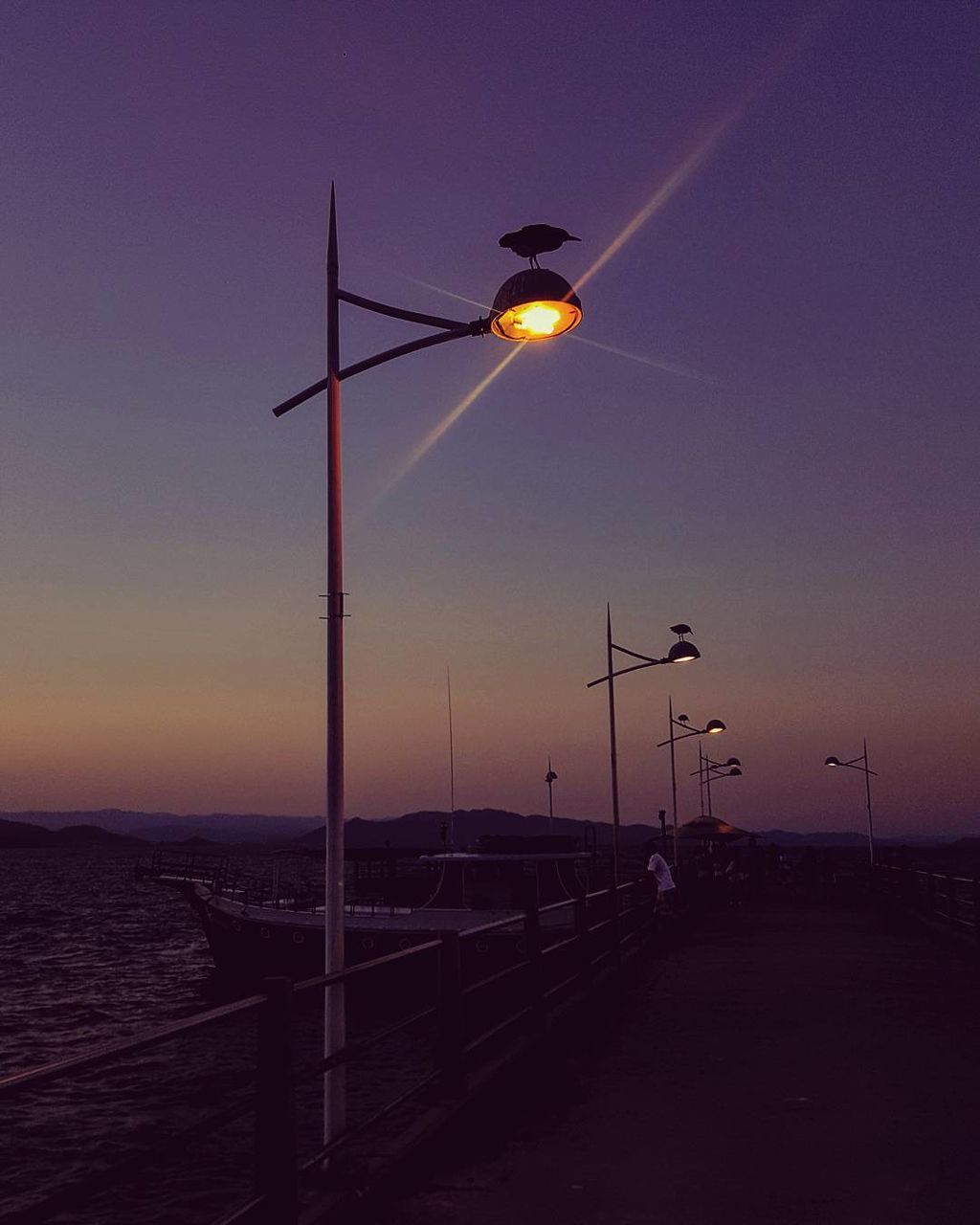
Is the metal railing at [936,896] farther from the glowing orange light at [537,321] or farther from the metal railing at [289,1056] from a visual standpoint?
the glowing orange light at [537,321]

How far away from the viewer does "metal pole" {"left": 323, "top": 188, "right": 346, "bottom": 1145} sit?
7219 millimetres

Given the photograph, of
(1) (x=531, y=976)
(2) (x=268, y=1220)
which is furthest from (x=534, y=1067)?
(2) (x=268, y=1220)

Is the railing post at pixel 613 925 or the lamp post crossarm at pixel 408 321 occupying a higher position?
the lamp post crossarm at pixel 408 321

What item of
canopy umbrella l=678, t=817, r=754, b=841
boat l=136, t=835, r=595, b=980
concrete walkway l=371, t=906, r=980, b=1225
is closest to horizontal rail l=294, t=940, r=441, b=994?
concrete walkway l=371, t=906, r=980, b=1225

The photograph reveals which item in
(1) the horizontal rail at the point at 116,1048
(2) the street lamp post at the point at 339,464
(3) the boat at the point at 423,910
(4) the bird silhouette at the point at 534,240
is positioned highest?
(4) the bird silhouette at the point at 534,240

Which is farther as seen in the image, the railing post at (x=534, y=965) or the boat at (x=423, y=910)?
the boat at (x=423, y=910)

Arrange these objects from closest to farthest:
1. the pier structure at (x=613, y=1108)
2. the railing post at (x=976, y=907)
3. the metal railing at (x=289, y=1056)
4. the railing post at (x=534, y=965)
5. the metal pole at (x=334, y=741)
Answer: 1. the metal railing at (x=289, y=1056)
2. the pier structure at (x=613, y=1108)
3. the metal pole at (x=334, y=741)
4. the railing post at (x=534, y=965)
5. the railing post at (x=976, y=907)

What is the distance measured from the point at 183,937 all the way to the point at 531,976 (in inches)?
2436

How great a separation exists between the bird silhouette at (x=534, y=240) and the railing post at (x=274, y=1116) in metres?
5.74

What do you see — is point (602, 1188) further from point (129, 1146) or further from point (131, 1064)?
point (131, 1064)

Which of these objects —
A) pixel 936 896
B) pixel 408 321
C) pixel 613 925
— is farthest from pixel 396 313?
pixel 936 896

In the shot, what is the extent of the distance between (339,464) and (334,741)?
2.22 m

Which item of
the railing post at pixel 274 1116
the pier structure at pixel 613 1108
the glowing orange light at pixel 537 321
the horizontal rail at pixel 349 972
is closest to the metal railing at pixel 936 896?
the pier structure at pixel 613 1108

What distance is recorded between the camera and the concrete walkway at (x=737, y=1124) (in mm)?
5930
